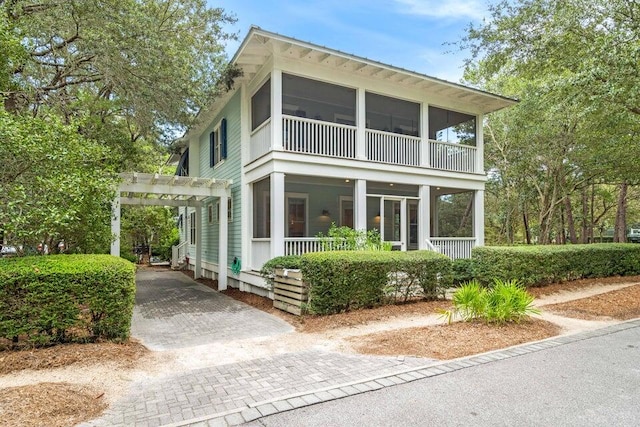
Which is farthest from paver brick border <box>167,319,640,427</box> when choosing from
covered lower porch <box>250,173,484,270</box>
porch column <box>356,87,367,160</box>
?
porch column <box>356,87,367,160</box>

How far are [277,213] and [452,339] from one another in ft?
17.4

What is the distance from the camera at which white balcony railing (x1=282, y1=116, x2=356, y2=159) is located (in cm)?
1020

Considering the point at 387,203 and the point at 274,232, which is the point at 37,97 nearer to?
the point at 274,232

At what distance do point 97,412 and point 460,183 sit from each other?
39.5ft

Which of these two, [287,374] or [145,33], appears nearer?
[287,374]

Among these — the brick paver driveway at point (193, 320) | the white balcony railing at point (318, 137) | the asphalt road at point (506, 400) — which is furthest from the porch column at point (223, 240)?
the asphalt road at point (506, 400)

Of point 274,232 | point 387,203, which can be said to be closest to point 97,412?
point 274,232

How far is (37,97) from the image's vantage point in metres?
8.44

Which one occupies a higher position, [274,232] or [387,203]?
[387,203]

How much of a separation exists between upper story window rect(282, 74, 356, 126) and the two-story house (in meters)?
0.03

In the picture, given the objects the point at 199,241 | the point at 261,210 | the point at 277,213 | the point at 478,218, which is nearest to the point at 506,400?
the point at 277,213

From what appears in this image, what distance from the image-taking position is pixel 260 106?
12.0 metres

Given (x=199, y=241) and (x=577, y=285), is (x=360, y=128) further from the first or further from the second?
(x=199, y=241)

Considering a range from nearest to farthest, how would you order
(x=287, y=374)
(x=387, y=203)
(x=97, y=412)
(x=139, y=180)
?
(x=97, y=412)
(x=287, y=374)
(x=139, y=180)
(x=387, y=203)
